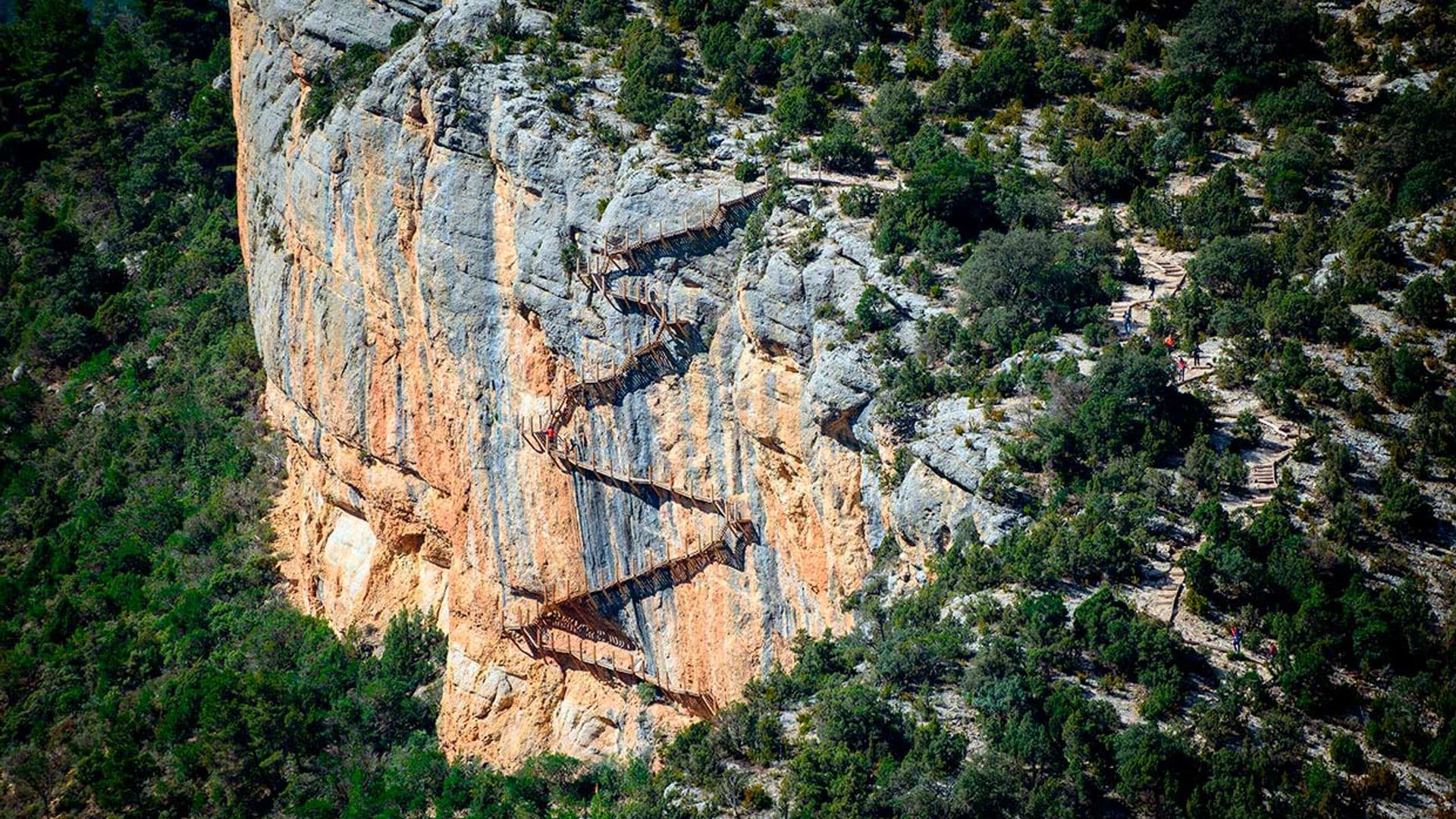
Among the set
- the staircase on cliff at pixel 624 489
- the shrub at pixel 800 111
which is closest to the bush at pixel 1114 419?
the staircase on cliff at pixel 624 489

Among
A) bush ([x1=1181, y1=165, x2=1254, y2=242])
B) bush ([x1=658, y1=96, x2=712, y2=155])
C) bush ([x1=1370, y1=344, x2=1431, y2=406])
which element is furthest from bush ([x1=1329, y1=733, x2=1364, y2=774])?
bush ([x1=658, y1=96, x2=712, y2=155])

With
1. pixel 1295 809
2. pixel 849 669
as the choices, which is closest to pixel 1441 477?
pixel 1295 809

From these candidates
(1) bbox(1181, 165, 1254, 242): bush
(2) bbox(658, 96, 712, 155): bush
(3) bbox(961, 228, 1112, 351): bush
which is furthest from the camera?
(2) bbox(658, 96, 712, 155): bush

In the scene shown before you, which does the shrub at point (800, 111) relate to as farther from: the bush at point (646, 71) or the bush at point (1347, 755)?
the bush at point (1347, 755)

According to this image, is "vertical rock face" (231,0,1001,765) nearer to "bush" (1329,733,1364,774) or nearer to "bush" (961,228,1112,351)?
"bush" (961,228,1112,351)

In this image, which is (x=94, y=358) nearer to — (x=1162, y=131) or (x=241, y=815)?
(x=241, y=815)

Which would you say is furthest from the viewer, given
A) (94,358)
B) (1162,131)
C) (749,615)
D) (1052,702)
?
(94,358)
